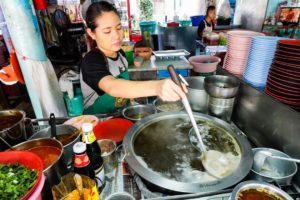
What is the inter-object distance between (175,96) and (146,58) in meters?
2.79

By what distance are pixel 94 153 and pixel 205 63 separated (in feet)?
6.11

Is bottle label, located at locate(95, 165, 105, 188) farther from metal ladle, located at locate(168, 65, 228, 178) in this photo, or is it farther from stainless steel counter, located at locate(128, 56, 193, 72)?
stainless steel counter, located at locate(128, 56, 193, 72)

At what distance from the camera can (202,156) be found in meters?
1.20

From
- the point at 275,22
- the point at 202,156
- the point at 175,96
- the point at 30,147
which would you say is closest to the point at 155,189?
the point at 202,156

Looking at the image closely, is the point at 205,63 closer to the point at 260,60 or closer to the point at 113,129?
the point at 260,60

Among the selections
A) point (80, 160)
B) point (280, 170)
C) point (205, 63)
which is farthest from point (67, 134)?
point (205, 63)

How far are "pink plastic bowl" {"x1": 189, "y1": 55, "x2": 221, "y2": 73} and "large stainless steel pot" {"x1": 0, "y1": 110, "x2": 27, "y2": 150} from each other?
78.1 inches

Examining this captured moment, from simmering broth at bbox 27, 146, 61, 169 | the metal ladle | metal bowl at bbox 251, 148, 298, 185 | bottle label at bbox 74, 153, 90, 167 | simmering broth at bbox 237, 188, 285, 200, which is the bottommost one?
metal bowl at bbox 251, 148, 298, 185

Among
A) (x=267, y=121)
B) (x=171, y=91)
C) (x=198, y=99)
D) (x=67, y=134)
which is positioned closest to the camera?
(x=171, y=91)

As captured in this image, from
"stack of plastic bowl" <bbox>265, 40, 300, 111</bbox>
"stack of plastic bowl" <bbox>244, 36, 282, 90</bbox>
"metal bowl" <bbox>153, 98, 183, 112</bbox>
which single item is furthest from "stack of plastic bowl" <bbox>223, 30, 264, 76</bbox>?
"metal bowl" <bbox>153, 98, 183, 112</bbox>

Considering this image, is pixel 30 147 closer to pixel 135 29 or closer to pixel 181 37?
pixel 181 37

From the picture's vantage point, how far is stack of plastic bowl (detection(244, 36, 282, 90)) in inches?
60.8

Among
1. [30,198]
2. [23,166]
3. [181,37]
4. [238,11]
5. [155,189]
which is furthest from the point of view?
[181,37]

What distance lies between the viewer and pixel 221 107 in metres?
1.60
